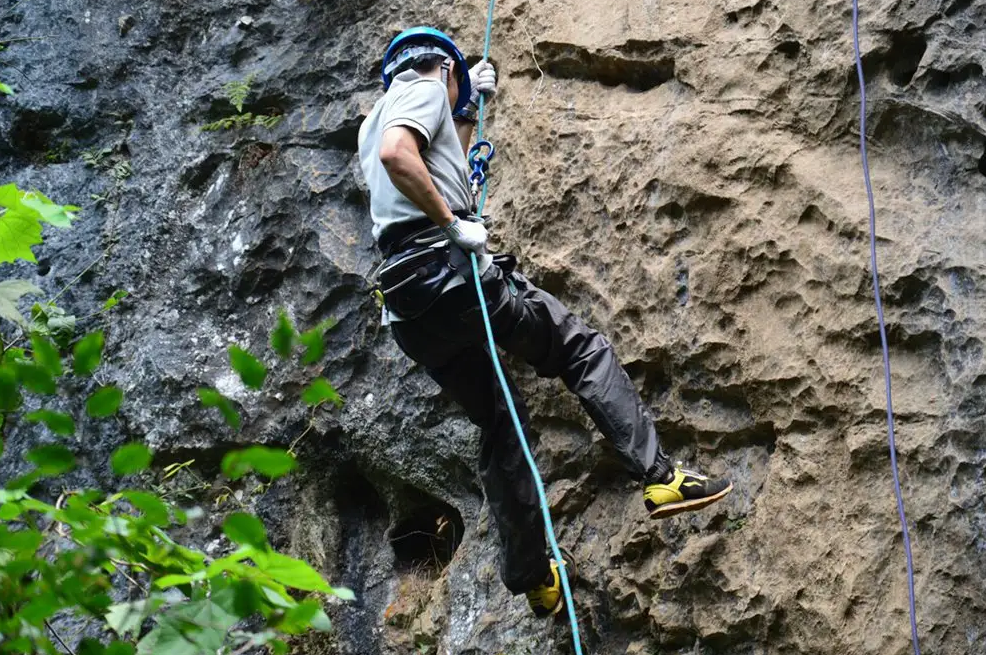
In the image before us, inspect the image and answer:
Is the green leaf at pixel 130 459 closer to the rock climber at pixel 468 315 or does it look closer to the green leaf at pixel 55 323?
the rock climber at pixel 468 315

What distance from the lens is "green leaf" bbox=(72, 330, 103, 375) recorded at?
184 centimetres

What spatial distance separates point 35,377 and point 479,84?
117 inches

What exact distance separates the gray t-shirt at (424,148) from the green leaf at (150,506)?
2.29 m

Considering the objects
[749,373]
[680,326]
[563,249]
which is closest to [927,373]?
[749,373]

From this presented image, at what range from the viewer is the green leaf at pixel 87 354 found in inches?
72.4

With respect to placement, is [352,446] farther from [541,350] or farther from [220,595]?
[220,595]

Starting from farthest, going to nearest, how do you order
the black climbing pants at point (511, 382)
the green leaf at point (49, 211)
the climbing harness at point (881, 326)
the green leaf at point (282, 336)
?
1. the black climbing pants at point (511, 382)
2. the climbing harness at point (881, 326)
3. the green leaf at point (49, 211)
4. the green leaf at point (282, 336)

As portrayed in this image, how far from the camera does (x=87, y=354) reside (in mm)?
1858

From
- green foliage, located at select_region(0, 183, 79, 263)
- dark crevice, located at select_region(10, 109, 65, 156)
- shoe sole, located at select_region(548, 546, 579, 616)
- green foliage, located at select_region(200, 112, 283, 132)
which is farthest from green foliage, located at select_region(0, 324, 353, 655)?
dark crevice, located at select_region(10, 109, 65, 156)

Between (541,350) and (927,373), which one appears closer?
(927,373)

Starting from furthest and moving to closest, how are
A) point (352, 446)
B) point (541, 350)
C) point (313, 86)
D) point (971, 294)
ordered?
1. point (313, 86)
2. point (352, 446)
3. point (541, 350)
4. point (971, 294)

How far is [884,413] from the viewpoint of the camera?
13.1ft

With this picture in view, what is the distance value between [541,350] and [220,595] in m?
2.41

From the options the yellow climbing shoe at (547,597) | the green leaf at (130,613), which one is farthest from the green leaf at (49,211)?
the yellow climbing shoe at (547,597)
